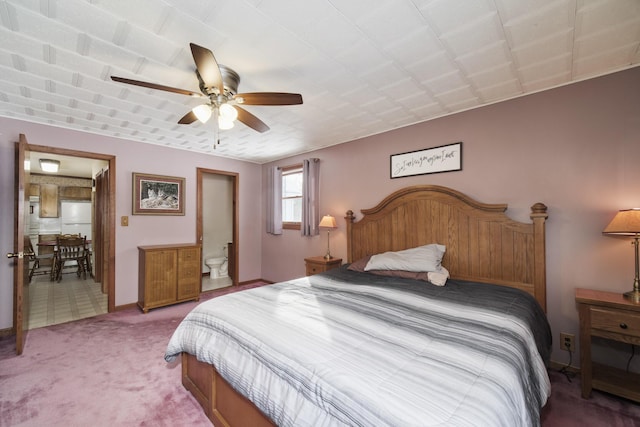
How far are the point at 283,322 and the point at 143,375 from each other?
1.61 meters

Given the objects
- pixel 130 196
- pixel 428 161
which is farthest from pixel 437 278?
pixel 130 196

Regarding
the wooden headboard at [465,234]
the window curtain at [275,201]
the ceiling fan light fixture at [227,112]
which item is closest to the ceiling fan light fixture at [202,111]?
the ceiling fan light fixture at [227,112]

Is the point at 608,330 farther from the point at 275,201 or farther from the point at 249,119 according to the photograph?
the point at 275,201

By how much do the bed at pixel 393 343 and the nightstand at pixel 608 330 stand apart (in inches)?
10.0

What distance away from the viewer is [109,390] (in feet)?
6.63

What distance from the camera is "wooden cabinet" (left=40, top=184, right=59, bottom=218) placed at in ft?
21.6

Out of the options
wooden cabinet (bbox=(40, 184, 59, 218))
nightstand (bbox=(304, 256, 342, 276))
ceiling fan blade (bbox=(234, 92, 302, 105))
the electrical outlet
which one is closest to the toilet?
nightstand (bbox=(304, 256, 342, 276))

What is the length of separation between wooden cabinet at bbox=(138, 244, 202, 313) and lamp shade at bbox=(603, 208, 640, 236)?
4556mm

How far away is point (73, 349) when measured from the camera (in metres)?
2.64

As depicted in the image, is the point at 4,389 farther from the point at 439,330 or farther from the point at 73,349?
the point at 439,330

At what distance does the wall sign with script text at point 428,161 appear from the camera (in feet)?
9.54

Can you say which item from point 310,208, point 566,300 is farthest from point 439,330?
point 310,208

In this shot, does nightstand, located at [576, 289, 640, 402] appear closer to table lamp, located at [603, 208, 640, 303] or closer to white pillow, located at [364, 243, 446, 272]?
table lamp, located at [603, 208, 640, 303]

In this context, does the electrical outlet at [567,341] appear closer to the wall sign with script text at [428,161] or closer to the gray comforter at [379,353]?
the gray comforter at [379,353]
